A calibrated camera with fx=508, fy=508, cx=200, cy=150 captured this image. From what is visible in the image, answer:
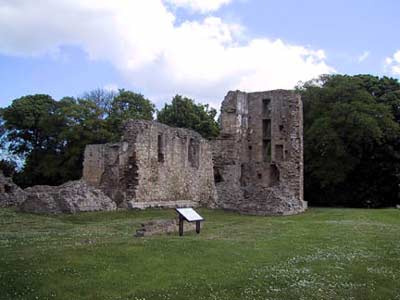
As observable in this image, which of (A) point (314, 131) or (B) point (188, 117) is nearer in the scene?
(A) point (314, 131)

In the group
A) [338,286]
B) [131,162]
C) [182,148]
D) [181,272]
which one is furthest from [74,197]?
[338,286]

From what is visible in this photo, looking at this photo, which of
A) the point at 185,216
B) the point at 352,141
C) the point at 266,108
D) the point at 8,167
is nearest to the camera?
the point at 185,216

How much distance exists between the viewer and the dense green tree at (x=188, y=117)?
181ft

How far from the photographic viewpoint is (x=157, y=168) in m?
29.2

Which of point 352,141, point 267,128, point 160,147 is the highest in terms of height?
point 267,128

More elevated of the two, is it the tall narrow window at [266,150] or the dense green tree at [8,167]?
the tall narrow window at [266,150]

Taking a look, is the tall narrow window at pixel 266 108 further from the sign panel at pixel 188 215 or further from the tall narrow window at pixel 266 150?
the sign panel at pixel 188 215

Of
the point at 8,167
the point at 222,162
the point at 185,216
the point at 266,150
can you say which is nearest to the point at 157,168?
the point at 222,162

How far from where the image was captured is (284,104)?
40.5 meters

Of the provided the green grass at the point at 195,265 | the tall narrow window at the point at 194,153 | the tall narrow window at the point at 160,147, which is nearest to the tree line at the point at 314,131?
the tall narrow window at the point at 194,153

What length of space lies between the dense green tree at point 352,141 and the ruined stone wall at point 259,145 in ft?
12.2

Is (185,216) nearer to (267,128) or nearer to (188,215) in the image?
(188,215)

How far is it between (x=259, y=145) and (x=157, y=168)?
47.8 feet

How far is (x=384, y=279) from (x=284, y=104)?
30435 millimetres
